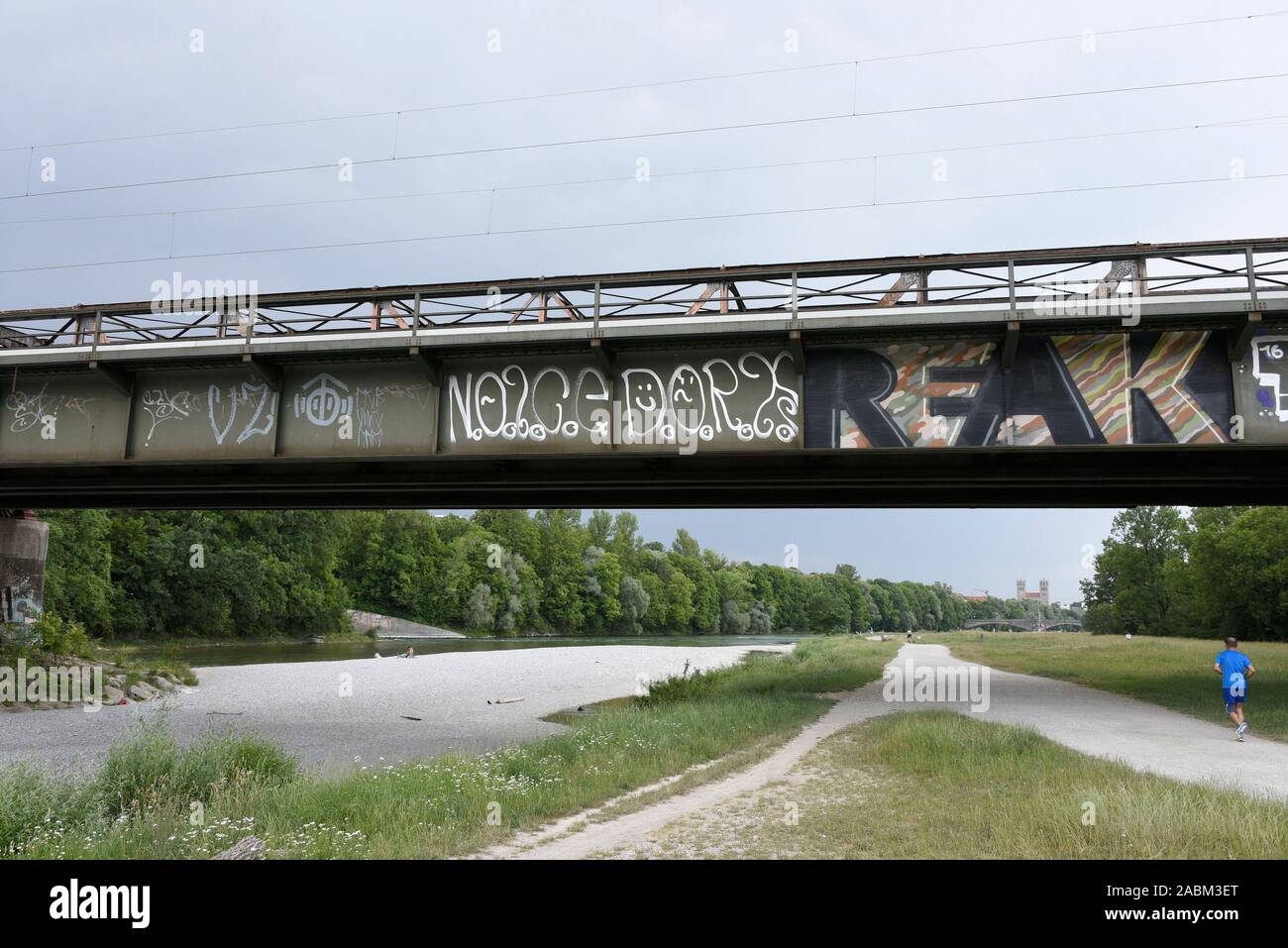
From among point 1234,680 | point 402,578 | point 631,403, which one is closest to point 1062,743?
point 1234,680

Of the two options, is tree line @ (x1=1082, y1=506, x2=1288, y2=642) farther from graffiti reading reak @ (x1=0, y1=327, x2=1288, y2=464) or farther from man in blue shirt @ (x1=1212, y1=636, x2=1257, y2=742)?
graffiti reading reak @ (x1=0, y1=327, x2=1288, y2=464)

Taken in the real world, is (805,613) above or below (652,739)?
below

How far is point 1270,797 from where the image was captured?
27.2ft

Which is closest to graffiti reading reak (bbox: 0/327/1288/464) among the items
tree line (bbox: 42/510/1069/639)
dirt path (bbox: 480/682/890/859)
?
dirt path (bbox: 480/682/890/859)

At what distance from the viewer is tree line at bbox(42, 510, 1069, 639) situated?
5828 cm

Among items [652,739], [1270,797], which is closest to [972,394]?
[1270,797]

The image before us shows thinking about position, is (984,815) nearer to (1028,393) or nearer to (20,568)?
(1028,393)

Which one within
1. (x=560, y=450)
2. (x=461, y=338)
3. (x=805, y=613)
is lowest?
(x=805, y=613)

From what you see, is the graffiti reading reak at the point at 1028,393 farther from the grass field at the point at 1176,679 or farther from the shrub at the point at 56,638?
the shrub at the point at 56,638

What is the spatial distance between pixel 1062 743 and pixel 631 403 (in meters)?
9.45

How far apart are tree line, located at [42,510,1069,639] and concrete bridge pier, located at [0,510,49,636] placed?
27017 mm

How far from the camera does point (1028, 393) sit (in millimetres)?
13555
